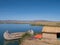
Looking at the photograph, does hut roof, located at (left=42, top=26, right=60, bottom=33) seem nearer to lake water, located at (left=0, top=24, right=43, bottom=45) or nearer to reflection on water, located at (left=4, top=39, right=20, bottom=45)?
lake water, located at (left=0, top=24, right=43, bottom=45)

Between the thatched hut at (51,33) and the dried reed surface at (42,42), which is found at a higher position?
the thatched hut at (51,33)

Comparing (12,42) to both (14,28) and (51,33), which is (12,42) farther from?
(51,33)

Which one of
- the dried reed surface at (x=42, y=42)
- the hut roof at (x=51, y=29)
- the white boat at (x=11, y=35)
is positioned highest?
the hut roof at (x=51, y=29)

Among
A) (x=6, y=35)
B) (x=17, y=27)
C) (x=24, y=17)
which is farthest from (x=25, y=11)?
(x=6, y=35)

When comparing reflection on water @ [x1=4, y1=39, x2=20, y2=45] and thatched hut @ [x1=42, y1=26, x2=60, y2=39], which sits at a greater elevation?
thatched hut @ [x1=42, y1=26, x2=60, y2=39]

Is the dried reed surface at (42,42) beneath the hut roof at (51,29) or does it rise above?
beneath

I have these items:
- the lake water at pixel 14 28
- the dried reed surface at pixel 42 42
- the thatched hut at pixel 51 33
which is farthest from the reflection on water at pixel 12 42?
the thatched hut at pixel 51 33

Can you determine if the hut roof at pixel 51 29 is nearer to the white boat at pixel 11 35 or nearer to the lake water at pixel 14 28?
the lake water at pixel 14 28

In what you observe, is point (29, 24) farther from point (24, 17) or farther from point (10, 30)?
point (10, 30)

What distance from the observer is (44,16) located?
455 cm

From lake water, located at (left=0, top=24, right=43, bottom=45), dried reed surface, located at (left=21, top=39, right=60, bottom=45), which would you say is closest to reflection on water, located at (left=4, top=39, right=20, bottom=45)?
lake water, located at (left=0, top=24, right=43, bottom=45)

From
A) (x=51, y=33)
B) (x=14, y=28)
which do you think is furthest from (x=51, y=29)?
(x=14, y=28)

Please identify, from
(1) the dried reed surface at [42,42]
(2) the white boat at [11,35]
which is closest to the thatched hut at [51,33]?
(1) the dried reed surface at [42,42]

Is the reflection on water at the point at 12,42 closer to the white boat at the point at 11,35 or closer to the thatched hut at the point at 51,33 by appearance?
the white boat at the point at 11,35
